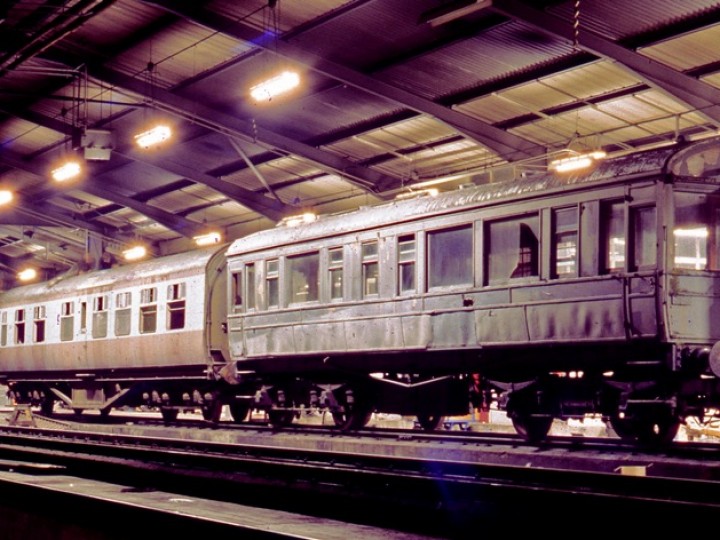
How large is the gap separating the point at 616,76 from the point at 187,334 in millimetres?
10710

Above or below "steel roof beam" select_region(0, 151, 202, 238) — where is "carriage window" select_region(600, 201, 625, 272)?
below

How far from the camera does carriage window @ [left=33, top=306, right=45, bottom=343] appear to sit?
26.7m

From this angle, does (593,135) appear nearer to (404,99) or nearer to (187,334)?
(404,99)

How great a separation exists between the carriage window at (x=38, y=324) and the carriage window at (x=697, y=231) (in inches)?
760

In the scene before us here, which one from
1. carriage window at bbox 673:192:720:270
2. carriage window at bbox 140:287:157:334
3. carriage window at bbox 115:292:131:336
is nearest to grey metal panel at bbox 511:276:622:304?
carriage window at bbox 673:192:720:270

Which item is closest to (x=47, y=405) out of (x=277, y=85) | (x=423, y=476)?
(x=277, y=85)

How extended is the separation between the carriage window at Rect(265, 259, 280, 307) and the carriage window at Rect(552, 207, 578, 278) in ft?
20.3

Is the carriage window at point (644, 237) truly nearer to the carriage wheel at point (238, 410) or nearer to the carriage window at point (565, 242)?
the carriage window at point (565, 242)

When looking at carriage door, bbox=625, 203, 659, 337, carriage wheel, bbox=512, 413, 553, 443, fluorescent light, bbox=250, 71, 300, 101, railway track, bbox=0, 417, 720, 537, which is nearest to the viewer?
railway track, bbox=0, 417, 720, 537

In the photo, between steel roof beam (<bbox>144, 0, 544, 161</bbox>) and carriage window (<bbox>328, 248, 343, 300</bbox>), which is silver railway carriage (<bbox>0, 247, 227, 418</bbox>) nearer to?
carriage window (<bbox>328, 248, 343, 300</bbox>)

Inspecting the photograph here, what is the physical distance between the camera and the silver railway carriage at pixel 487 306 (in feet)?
40.3

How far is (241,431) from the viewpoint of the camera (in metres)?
18.1

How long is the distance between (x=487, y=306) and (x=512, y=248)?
2.99 ft

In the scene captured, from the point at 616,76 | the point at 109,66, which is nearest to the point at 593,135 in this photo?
the point at 616,76
